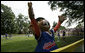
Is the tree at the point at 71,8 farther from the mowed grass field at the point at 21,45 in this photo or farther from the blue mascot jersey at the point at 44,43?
the blue mascot jersey at the point at 44,43

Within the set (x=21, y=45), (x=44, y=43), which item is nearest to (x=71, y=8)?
(x=21, y=45)

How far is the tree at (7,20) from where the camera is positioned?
55.4m

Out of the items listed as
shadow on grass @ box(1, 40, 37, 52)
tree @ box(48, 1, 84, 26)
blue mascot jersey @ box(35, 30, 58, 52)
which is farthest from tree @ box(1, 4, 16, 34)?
blue mascot jersey @ box(35, 30, 58, 52)

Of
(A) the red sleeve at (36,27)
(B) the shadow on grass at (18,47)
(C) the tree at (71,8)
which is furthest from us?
(C) the tree at (71,8)

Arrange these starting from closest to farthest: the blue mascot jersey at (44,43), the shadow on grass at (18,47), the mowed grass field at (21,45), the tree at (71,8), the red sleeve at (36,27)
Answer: the red sleeve at (36,27)
the blue mascot jersey at (44,43)
the shadow on grass at (18,47)
the mowed grass field at (21,45)
the tree at (71,8)

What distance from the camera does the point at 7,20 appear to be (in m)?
58.2

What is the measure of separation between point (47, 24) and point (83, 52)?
1687 mm

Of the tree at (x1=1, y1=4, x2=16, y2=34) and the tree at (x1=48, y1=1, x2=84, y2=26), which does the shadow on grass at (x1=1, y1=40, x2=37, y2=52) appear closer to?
the tree at (x1=48, y1=1, x2=84, y2=26)

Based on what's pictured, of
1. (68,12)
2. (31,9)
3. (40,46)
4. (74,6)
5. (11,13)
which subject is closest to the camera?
(31,9)

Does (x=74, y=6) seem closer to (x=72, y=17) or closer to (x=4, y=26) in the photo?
(x=72, y=17)

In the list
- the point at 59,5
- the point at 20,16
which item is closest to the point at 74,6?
the point at 59,5

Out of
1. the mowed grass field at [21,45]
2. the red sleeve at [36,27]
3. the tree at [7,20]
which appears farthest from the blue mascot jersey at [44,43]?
the tree at [7,20]

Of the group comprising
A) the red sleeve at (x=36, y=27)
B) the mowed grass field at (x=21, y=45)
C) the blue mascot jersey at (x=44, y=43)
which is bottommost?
the mowed grass field at (x=21, y=45)

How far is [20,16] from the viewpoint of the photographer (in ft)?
318
